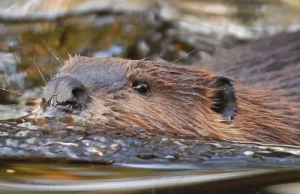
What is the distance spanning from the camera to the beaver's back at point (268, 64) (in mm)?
4438

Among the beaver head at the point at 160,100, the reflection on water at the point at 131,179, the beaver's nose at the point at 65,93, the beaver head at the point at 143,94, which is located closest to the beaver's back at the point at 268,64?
the beaver head at the point at 160,100

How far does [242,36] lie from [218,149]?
4258 millimetres

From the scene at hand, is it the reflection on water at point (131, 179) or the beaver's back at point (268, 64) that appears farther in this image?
the beaver's back at point (268, 64)

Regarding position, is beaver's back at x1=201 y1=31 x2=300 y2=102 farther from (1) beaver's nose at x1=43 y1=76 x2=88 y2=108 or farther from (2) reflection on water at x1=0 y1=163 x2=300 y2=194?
(2) reflection on water at x1=0 y1=163 x2=300 y2=194

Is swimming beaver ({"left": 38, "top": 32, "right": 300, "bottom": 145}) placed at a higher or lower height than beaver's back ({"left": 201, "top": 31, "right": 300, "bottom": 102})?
lower

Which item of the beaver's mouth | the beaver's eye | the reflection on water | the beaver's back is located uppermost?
the beaver's back

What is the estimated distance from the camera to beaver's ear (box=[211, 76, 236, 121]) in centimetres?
354

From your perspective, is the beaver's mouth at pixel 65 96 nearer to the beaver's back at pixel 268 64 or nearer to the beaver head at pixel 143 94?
the beaver head at pixel 143 94

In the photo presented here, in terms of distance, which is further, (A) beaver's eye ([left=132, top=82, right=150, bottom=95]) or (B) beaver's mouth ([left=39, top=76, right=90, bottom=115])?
(A) beaver's eye ([left=132, top=82, right=150, bottom=95])

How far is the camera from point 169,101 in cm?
340

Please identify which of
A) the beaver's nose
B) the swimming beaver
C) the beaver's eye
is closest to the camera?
the beaver's nose

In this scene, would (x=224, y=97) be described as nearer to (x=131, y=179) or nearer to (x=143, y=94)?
(x=143, y=94)

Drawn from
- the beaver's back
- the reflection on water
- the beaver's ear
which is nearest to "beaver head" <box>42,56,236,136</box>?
the beaver's ear

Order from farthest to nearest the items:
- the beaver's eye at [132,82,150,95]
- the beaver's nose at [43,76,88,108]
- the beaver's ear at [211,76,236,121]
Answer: the beaver's ear at [211,76,236,121], the beaver's eye at [132,82,150,95], the beaver's nose at [43,76,88,108]
